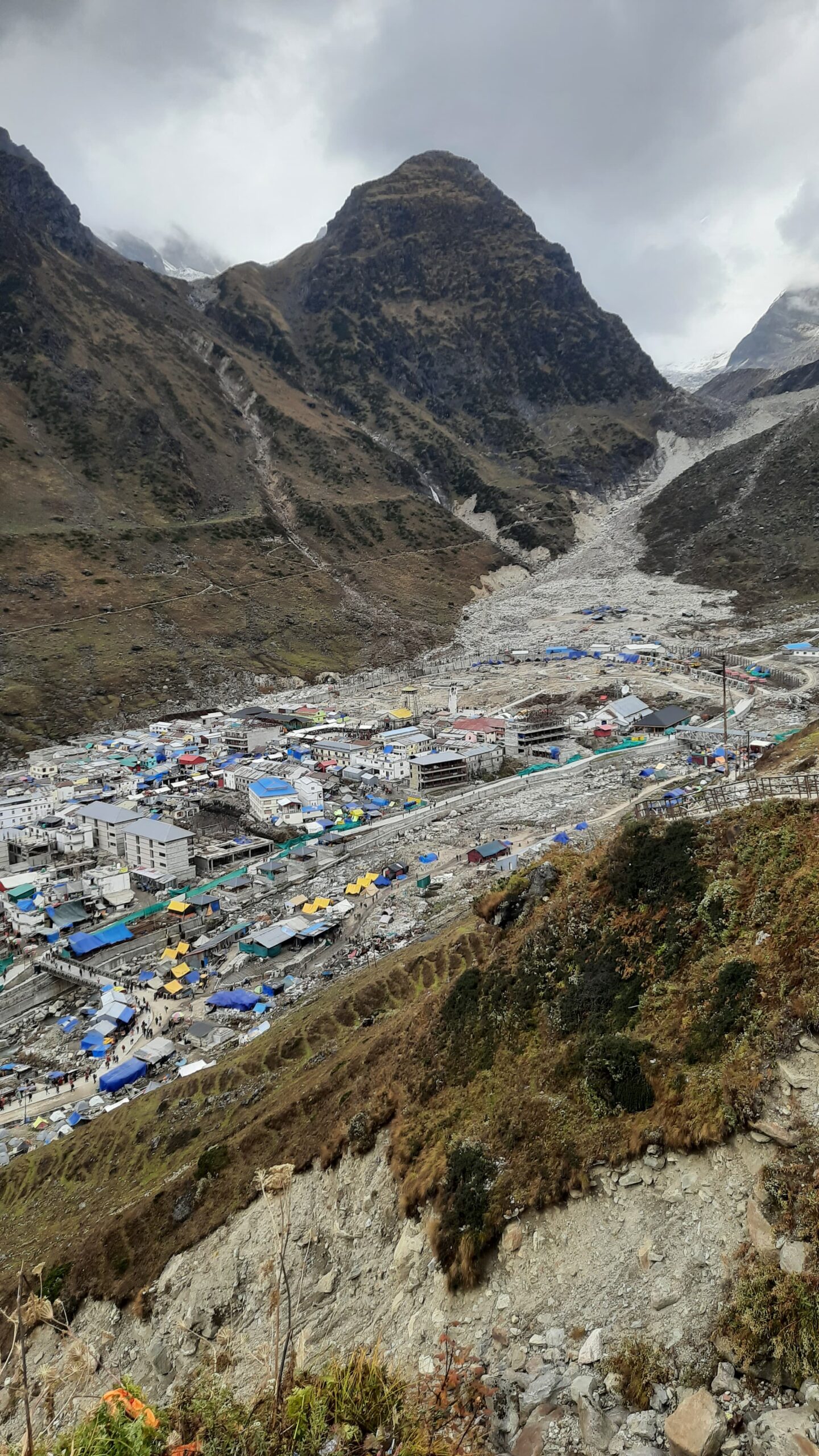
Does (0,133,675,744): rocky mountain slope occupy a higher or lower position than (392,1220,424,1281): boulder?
higher

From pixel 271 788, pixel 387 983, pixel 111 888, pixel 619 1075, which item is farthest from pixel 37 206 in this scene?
pixel 619 1075

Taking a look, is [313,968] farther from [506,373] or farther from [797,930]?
[506,373]

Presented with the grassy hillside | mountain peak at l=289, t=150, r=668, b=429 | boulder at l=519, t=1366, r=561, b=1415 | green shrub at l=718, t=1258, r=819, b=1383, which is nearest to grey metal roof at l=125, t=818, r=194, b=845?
the grassy hillside

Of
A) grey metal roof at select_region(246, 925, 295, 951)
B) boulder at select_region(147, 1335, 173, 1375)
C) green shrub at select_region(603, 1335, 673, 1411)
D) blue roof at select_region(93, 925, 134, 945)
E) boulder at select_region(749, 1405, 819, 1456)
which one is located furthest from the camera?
blue roof at select_region(93, 925, 134, 945)

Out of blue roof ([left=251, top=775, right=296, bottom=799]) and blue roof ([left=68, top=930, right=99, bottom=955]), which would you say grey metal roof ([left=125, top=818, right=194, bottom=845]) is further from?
blue roof ([left=68, top=930, right=99, bottom=955])

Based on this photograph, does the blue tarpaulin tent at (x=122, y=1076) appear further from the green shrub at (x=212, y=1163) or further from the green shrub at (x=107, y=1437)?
the green shrub at (x=107, y=1437)

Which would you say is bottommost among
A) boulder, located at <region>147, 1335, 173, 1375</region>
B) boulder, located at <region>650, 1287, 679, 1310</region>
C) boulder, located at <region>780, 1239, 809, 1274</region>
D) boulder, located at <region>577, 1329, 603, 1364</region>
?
boulder, located at <region>147, 1335, 173, 1375</region>

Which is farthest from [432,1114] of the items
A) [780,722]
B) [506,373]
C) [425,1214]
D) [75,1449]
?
[506,373]
